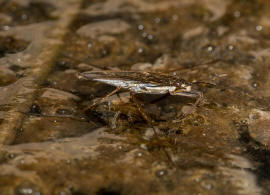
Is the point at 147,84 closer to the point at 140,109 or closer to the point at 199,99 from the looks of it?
the point at 140,109

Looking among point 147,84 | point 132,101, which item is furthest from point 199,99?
point 132,101

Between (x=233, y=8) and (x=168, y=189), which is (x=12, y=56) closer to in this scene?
(x=168, y=189)

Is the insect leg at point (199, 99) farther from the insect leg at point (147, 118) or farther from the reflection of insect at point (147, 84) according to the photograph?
the insect leg at point (147, 118)

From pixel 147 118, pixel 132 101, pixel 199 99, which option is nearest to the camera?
pixel 147 118

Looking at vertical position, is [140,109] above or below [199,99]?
below

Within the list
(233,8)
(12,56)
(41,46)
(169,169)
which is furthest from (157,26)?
(169,169)

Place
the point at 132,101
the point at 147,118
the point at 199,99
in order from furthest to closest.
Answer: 1. the point at 132,101
2. the point at 199,99
3. the point at 147,118

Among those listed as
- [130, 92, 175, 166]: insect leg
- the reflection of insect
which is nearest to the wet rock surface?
[130, 92, 175, 166]: insect leg

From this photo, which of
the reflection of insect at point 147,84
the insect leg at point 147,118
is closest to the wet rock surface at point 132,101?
the insect leg at point 147,118

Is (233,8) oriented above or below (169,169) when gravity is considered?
above
